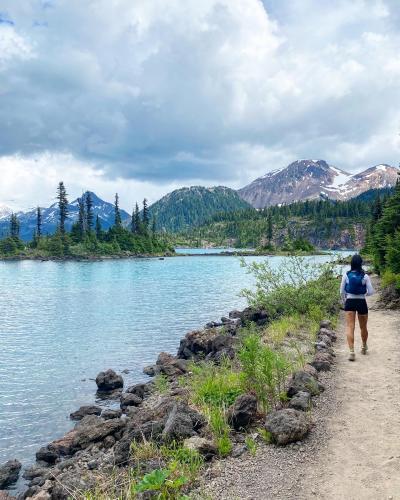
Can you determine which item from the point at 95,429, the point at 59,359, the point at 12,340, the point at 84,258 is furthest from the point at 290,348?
the point at 84,258

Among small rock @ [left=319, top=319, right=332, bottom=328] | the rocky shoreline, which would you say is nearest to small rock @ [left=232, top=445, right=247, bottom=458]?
the rocky shoreline

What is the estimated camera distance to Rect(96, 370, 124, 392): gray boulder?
20.5 meters

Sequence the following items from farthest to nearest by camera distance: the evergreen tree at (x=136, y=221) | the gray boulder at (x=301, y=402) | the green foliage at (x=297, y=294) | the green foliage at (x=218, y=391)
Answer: the evergreen tree at (x=136, y=221)
the green foliage at (x=297, y=294)
the green foliage at (x=218, y=391)
the gray boulder at (x=301, y=402)

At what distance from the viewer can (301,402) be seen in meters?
10.3

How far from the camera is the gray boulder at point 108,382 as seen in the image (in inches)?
805

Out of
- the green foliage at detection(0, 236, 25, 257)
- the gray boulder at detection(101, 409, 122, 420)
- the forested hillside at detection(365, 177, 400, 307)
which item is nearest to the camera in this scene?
the gray boulder at detection(101, 409, 122, 420)

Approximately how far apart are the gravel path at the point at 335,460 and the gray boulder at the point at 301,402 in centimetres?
32

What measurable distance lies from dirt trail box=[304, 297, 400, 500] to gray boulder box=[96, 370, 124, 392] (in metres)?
10.3

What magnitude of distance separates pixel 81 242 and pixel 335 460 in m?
146

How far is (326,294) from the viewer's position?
25.7 metres

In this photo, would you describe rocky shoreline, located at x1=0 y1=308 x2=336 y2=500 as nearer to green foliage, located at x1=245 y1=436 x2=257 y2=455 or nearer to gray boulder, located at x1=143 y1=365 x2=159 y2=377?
green foliage, located at x1=245 y1=436 x2=257 y2=455

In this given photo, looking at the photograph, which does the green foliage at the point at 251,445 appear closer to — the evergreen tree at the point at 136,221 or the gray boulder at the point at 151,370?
the gray boulder at the point at 151,370

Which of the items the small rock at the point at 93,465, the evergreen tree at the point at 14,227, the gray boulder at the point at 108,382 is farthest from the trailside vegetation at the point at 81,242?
the small rock at the point at 93,465

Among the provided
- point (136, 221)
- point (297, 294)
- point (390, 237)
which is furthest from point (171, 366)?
point (136, 221)
